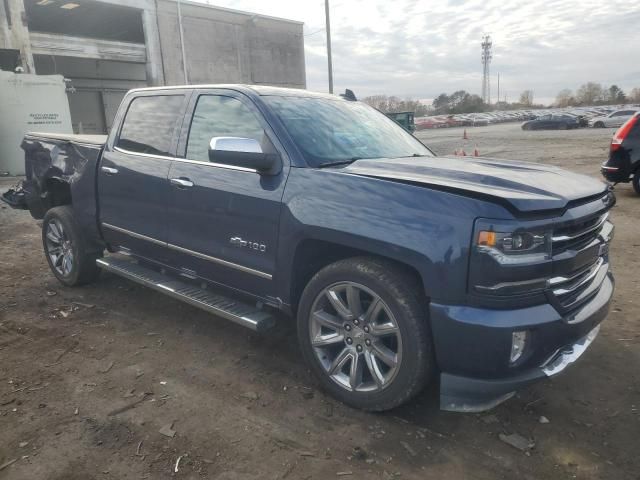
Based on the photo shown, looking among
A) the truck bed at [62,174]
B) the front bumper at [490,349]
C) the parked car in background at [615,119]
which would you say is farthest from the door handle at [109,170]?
the parked car in background at [615,119]

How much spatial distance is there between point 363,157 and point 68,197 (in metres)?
3.60

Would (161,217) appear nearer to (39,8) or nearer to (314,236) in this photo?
(314,236)

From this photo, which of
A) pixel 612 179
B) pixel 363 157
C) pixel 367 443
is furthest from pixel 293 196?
pixel 612 179

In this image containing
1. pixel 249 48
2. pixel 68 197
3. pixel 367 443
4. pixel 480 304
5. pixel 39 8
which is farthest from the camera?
pixel 249 48

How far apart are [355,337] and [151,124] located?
2618mm

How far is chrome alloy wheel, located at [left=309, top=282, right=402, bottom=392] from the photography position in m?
2.84

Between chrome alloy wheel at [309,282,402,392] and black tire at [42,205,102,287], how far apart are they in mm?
2987

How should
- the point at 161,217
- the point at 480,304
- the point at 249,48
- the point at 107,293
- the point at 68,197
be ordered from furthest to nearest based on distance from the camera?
the point at 249,48, the point at 68,197, the point at 107,293, the point at 161,217, the point at 480,304

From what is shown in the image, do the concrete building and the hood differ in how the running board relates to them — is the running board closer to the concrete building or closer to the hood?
the hood

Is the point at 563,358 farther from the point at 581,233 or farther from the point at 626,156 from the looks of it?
the point at 626,156

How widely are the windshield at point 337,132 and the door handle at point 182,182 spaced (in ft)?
2.70

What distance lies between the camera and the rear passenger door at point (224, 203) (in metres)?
3.29

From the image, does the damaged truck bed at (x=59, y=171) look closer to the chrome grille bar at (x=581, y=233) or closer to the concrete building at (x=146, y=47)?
the chrome grille bar at (x=581, y=233)

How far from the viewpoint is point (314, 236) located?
3010 mm
